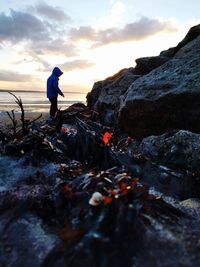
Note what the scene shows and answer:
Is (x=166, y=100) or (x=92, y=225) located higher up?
(x=166, y=100)

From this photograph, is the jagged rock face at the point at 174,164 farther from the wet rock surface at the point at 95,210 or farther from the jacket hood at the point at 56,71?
the jacket hood at the point at 56,71

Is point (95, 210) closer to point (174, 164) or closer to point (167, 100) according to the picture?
point (174, 164)

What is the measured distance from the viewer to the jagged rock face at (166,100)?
819 cm

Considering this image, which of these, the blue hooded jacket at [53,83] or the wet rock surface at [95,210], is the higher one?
the blue hooded jacket at [53,83]

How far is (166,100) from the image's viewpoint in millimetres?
8508

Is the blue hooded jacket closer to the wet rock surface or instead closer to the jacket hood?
the jacket hood

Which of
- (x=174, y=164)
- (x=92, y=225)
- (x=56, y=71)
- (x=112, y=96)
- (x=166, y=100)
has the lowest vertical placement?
(x=174, y=164)

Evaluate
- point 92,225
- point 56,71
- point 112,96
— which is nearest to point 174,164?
point 92,225

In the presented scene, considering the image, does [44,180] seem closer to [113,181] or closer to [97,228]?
[113,181]

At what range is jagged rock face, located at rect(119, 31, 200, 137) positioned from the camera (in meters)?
8.19

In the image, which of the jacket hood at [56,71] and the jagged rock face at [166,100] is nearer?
the jagged rock face at [166,100]

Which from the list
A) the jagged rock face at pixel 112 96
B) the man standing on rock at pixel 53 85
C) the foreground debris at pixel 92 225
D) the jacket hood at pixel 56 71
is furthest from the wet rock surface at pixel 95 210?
the jacket hood at pixel 56 71

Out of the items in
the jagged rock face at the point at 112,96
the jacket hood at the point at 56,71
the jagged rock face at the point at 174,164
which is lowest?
the jagged rock face at the point at 174,164

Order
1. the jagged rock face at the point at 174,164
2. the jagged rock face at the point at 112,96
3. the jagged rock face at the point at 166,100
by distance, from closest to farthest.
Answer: the jagged rock face at the point at 174,164 < the jagged rock face at the point at 166,100 < the jagged rock face at the point at 112,96
